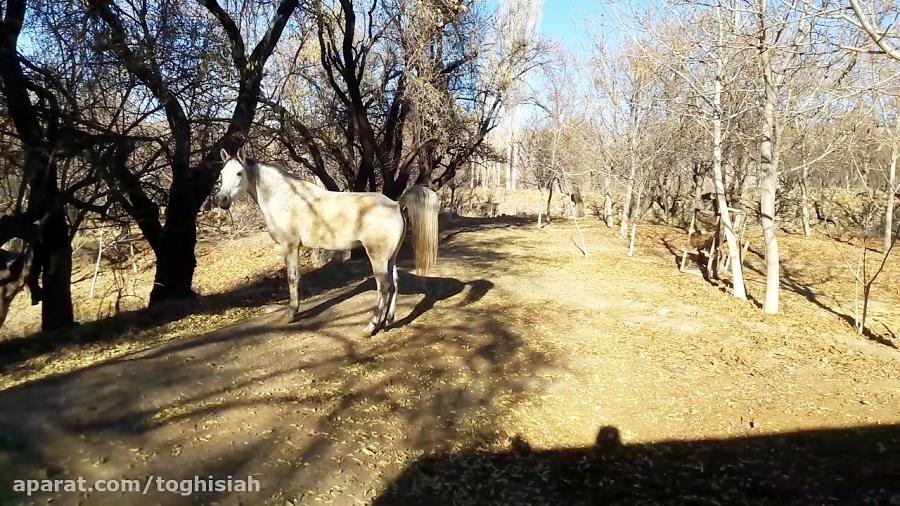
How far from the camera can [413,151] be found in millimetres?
14477

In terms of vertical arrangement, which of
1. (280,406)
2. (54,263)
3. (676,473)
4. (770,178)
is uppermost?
(770,178)

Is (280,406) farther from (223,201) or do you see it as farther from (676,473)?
(676,473)

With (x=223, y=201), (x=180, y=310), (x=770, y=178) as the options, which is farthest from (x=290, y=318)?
(x=770, y=178)

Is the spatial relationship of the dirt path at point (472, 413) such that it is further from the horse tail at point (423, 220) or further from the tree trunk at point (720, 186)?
the tree trunk at point (720, 186)

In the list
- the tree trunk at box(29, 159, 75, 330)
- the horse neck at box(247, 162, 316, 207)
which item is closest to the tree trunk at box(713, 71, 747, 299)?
the horse neck at box(247, 162, 316, 207)

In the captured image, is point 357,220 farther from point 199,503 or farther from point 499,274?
point 499,274

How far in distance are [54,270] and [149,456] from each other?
7277 mm

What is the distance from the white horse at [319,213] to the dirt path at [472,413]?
1100 mm

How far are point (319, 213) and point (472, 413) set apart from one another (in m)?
3.22

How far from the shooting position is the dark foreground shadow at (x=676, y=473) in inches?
179

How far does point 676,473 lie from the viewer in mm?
5000

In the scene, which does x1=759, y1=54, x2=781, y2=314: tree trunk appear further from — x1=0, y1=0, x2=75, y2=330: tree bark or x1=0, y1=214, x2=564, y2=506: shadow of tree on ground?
x1=0, y1=0, x2=75, y2=330: tree bark

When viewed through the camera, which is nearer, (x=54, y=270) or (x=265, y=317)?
(x=265, y=317)

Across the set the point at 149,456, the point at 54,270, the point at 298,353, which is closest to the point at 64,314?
the point at 54,270
